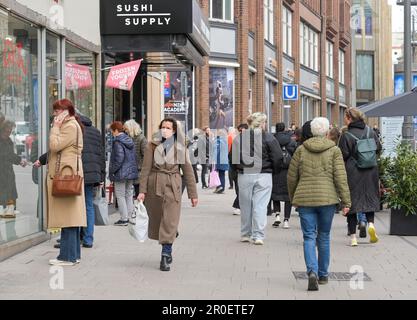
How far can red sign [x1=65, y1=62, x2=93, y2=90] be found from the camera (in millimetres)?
13523

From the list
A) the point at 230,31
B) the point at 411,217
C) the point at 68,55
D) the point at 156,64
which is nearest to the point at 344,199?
the point at 411,217

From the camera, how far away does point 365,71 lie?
3095 inches

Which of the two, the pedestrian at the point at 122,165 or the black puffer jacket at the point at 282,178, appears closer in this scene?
the pedestrian at the point at 122,165

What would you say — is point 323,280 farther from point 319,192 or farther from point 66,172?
point 66,172

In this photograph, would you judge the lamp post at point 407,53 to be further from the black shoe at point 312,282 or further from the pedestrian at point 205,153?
the black shoe at point 312,282

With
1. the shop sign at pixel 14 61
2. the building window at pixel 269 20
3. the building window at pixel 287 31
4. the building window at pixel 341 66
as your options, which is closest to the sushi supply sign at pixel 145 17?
the shop sign at pixel 14 61

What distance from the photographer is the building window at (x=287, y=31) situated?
4216 cm

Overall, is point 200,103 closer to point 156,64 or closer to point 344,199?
point 156,64

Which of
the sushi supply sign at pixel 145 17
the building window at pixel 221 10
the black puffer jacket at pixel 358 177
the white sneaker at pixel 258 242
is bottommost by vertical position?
the white sneaker at pixel 258 242

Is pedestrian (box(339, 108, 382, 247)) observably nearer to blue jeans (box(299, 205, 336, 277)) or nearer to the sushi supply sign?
blue jeans (box(299, 205, 336, 277))

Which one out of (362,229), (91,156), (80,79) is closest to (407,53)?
(362,229)

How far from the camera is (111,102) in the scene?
18.1 meters

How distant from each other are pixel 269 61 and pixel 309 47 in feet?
41.5

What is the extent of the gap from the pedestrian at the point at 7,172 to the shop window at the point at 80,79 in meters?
2.83
